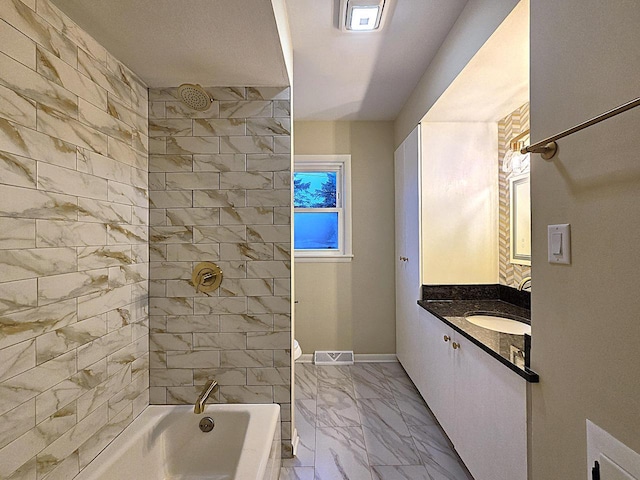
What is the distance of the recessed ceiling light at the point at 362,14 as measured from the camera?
2002 millimetres

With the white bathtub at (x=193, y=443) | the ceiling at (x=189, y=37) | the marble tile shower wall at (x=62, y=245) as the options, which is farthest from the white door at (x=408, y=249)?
the marble tile shower wall at (x=62, y=245)

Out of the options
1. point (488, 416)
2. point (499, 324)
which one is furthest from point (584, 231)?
point (499, 324)

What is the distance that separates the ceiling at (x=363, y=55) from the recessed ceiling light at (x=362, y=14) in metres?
0.06

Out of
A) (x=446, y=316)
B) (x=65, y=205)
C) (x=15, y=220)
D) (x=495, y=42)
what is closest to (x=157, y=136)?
(x=65, y=205)

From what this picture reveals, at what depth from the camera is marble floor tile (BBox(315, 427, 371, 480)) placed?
2.17 m

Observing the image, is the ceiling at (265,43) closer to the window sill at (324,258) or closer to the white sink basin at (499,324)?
the window sill at (324,258)

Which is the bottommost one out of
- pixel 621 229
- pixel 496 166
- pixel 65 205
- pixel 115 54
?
pixel 621 229

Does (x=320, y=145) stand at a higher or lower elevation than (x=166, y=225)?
higher

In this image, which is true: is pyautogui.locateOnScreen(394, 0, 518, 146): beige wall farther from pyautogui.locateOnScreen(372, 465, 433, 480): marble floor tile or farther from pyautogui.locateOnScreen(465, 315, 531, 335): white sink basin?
pyautogui.locateOnScreen(372, 465, 433, 480): marble floor tile

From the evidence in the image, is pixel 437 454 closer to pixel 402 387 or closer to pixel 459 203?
pixel 402 387

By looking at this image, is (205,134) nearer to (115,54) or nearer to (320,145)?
(115,54)

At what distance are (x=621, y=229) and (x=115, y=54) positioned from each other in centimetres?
207

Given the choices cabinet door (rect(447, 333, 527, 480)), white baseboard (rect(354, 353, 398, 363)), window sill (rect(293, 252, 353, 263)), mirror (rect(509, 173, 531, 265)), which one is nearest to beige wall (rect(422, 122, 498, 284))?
mirror (rect(509, 173, 531, 265))

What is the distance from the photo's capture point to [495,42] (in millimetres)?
1802
